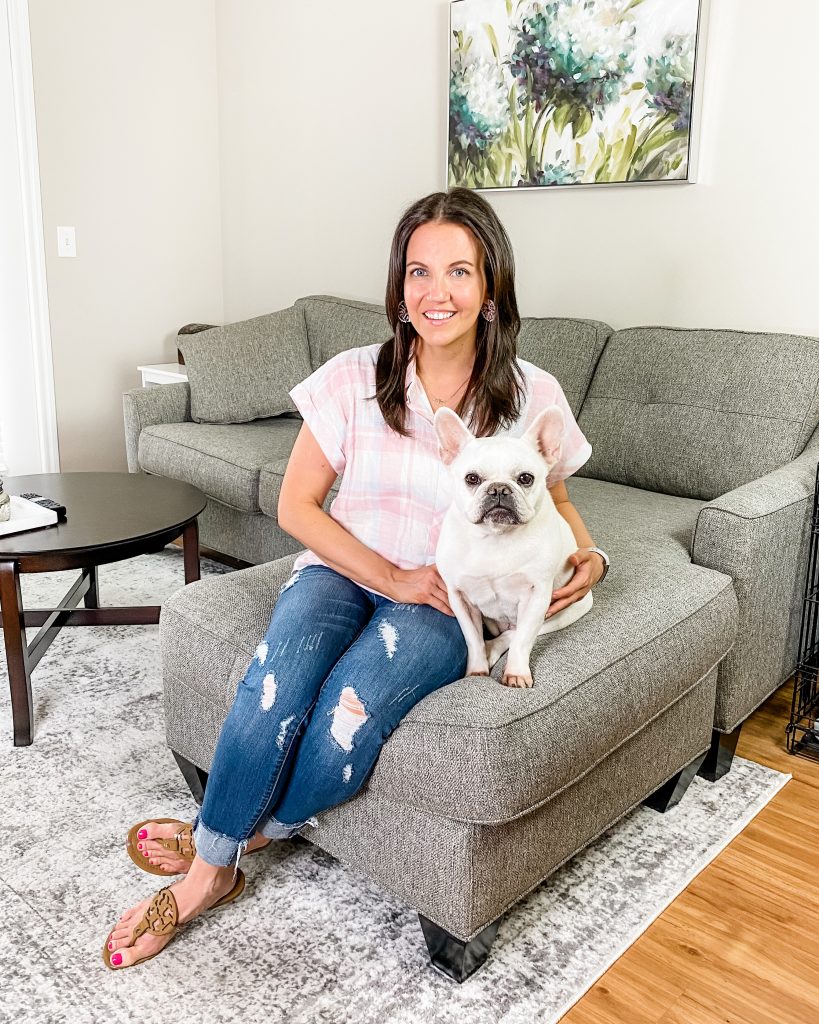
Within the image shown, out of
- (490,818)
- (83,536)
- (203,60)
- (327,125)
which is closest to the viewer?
(490,818)

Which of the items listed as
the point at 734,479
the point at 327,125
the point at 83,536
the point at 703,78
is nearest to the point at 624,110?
the point at 703,78

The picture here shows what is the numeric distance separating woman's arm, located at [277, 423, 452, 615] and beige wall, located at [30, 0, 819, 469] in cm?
162

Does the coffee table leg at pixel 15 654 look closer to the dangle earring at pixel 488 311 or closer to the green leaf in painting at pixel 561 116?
the dangle earring at pixel 488 311

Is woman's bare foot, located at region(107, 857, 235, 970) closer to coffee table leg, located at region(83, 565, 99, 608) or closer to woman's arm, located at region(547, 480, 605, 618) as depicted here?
woman's arm, located at region(547, 480, 605, 618)

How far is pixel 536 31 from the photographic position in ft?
9.62

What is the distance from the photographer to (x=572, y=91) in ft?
9.47

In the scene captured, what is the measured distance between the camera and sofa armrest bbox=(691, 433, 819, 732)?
187cm

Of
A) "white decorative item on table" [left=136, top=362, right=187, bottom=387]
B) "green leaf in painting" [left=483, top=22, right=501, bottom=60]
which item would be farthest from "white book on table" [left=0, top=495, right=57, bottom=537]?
"green leaf in painting" [left=483, top=22, right=501, bottom=60]

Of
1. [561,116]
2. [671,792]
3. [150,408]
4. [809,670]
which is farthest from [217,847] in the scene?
[561,116]

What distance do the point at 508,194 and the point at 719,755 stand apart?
6.64ft

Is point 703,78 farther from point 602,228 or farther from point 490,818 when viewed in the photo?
point 490,818

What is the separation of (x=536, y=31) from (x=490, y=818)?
8.31 ft

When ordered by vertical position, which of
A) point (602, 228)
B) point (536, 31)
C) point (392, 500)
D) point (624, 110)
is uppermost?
point (536, 31)

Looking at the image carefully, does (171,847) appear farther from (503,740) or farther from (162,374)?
(162,374)
